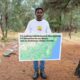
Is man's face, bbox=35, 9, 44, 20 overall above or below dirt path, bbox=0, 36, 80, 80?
above

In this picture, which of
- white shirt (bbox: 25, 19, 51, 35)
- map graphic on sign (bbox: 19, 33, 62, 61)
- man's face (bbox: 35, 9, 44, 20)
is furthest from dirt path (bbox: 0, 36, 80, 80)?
man's face (bbox: 35, 9, 44, 20)

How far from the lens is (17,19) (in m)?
14.5

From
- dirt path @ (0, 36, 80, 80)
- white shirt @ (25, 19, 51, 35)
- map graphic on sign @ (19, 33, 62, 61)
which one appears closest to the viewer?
map graphic on sign @ (19, 33, 62, 61)

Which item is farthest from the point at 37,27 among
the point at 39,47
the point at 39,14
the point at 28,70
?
the point at 28,70

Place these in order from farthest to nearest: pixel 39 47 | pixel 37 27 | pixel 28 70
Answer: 1. pixel 28 70
2. pixel 37 27
3. pixel 39 47

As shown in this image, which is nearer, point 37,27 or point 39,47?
point 39,47

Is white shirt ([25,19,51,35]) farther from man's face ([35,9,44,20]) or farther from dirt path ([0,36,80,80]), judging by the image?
dirt path ([0,36,80,80])

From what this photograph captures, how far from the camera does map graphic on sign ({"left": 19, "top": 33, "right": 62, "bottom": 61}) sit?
470 cm

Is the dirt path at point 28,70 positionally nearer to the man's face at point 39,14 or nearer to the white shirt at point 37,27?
the white shirt at point 37,27

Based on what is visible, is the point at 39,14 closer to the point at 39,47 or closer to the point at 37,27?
the point at 37,27

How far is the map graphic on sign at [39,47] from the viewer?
470cm

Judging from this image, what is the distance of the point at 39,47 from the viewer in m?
4.79

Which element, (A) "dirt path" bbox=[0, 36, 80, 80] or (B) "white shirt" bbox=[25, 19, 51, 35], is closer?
(B) "white shirt" bbox=[25, 19, 51, 35]

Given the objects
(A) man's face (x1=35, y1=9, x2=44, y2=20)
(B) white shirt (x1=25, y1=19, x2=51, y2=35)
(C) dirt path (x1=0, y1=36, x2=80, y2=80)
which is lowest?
(C) dirt path (x1=0, y1=36, x2=80, y2=80)
